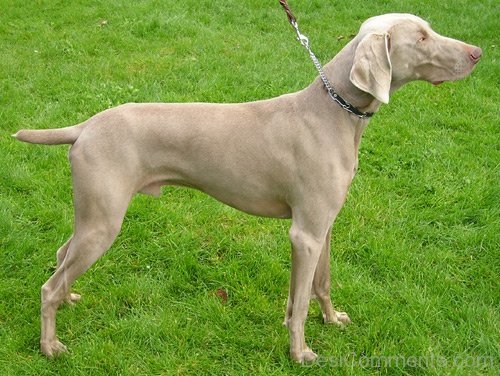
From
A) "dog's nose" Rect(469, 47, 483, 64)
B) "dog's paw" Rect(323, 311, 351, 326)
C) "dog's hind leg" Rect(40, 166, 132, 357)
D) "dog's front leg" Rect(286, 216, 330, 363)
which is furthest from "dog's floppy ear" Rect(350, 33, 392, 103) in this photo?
"dog's paw" Rect(323, 311, 351, 326)

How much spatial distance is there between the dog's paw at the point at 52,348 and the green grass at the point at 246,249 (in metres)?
0.04

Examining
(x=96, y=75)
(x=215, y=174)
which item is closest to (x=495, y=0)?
(x=96, y=75)

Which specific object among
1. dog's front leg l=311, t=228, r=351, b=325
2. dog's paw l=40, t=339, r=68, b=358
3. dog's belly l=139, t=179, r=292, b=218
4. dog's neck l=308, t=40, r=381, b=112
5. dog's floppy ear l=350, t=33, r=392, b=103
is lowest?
dog's paw l=40, t=339, r=68, b=358

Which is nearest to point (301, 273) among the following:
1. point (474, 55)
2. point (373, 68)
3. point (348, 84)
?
point (348, 84)

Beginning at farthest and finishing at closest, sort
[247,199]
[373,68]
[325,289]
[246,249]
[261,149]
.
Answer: [246,249]
[325,289]
[247,199]
[261,149]
[373,68]

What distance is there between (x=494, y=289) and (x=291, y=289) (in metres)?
1.33

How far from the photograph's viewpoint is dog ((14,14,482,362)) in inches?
109

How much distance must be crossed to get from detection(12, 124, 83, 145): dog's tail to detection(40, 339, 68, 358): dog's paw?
3.58 ft

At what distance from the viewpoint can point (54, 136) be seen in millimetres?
2908

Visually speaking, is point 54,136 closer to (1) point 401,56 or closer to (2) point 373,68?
(2) point 373,68

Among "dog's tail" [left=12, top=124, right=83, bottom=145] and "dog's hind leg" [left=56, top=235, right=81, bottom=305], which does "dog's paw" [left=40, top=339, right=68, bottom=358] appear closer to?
"dog's hind leg" [left=56, top=235, right=81, bottom=305]

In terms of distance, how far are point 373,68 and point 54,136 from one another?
160 centimetres

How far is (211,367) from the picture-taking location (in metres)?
3.07

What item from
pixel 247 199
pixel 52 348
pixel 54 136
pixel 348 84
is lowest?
pixel 52 348
